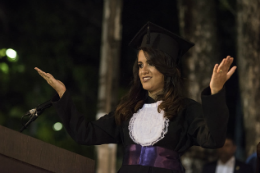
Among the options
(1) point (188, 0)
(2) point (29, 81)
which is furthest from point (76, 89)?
(1) point (188, 0)

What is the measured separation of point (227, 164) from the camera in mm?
8195

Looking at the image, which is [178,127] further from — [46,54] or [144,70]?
[46,54]

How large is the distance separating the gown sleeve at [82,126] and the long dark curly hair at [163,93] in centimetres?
10

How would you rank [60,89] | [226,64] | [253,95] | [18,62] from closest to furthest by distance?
1. [226,64]
2. [60,89]
3. [253,95]
4. [18,62]

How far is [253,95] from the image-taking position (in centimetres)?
845

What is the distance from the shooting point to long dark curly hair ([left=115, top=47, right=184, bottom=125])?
12.3 ft

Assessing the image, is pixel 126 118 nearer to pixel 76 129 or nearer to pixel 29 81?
pixel 76 129

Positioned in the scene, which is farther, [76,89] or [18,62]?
[76,89]

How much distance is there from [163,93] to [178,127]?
0.36 meters

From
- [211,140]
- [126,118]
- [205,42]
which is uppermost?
[205,42]

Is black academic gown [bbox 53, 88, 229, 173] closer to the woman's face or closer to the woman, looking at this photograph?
the woman

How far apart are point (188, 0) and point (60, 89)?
479 centimetres

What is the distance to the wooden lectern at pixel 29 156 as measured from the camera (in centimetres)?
313

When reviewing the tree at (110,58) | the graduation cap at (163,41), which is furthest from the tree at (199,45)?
the graduation cap at (163,41)
